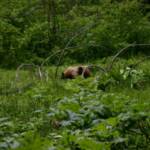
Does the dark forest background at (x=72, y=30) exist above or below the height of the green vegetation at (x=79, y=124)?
above

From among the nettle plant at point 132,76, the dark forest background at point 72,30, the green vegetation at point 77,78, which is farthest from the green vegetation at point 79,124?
the dark forest background at point 72,30

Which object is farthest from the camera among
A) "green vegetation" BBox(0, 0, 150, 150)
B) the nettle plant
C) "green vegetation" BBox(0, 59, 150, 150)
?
the nettle plant

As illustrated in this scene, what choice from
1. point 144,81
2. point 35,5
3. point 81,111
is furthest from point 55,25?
point 81,111

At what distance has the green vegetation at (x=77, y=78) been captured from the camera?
4301 millimetres

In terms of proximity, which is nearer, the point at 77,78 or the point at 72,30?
the point at 77,78

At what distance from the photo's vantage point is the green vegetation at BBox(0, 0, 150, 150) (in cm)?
430

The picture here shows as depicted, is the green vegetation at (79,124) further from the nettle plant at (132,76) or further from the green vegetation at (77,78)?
the nettle plant at (132,76)

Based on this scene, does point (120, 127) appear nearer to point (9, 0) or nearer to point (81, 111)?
point (81, 111)

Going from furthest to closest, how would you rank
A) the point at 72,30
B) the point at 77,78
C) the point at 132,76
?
1. the point at 72,30
2. the point at 132,76
3. the point at 77,78

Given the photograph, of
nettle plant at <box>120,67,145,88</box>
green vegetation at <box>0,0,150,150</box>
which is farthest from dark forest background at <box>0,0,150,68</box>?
nettle plant at <box>120,67,145,88</box>

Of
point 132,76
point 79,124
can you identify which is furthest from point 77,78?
point 79,124

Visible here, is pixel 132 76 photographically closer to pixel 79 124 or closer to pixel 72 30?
pixel 79 124

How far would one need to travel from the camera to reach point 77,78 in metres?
7.87

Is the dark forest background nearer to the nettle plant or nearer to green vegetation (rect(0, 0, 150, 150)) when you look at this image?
green vegetation (rect(0, 0, 150, 150))
